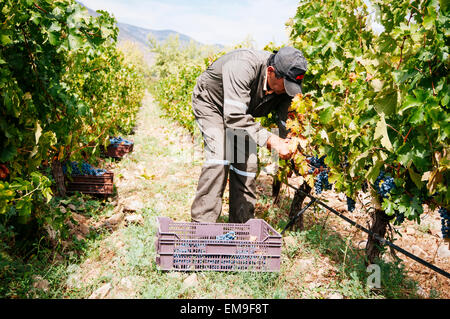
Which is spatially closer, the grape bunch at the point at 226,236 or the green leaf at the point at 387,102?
the green leaf at the point at 387,102

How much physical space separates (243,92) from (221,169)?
694 millimetres

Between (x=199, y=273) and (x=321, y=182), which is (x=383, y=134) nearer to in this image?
(x=321, y=182)

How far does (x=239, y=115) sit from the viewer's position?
2723mm

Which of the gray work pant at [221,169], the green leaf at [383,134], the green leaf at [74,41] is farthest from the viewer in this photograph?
the gray work pant at [221,169]

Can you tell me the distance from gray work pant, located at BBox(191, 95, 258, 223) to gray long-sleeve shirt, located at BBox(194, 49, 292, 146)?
16 centimetres

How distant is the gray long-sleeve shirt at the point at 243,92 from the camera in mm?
2730

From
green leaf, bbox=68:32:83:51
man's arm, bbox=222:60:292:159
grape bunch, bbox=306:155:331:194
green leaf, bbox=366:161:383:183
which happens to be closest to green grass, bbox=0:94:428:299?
grape bunch, bbox=306:155:331:194

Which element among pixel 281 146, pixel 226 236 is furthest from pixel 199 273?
pixel 281 146

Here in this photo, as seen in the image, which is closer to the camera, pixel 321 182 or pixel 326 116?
pixel 326 116

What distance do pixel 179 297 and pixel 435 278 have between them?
7.50 ft

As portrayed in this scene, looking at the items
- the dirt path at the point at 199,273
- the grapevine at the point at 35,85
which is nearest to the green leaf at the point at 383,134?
the dirt path at the point at 199,273

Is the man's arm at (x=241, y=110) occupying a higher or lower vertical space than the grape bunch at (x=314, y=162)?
higher

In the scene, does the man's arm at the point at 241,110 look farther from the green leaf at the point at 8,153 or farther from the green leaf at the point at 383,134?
the green leaf at the point at 8,153

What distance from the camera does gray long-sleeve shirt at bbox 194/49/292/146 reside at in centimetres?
273
